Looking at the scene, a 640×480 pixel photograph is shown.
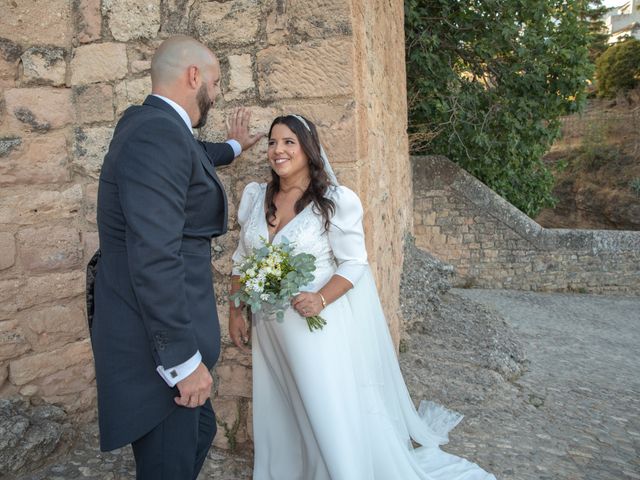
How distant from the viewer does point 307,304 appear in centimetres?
203

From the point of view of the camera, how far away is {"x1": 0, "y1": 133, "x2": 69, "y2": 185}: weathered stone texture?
8.20ft

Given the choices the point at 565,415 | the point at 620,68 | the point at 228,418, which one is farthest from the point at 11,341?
the point at 620,68

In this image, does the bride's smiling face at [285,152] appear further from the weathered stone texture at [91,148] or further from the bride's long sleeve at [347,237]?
the weathered stone texture at [91,148]

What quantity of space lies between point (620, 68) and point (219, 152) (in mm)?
18211

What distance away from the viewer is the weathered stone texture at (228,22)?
2.38 m

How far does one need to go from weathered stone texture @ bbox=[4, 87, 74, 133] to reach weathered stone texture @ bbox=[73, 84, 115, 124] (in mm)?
59

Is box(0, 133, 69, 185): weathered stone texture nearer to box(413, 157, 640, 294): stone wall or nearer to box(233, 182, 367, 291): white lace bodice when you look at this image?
box(233, 182, 367, 291): white lace bodice

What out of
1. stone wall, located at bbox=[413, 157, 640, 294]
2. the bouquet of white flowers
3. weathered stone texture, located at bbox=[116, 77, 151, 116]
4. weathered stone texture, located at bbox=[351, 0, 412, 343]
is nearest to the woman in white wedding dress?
the bouquet of white flowers

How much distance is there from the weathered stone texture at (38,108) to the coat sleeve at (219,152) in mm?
838

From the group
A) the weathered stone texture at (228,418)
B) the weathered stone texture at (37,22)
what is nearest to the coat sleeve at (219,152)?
the weathered stone texture at (37,22)

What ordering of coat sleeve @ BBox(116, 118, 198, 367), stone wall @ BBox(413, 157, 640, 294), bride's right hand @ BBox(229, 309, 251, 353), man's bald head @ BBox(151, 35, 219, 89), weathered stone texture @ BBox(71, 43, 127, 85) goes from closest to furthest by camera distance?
coat sleeve @ BBox(116, 118, 198, 367), man's bald head @ BBox(151, 35, 219, 89), bride's right hand @ BBox(229, 309, 251, 353), weathered stone texture @ BBox(71, 43, 127, 85), stone wall @ BBox(413, 157, 640, 294)

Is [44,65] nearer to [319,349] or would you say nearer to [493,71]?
[319,349]

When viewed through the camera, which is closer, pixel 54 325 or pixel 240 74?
pixel 240 74

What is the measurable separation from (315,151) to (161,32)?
102 centimetres
